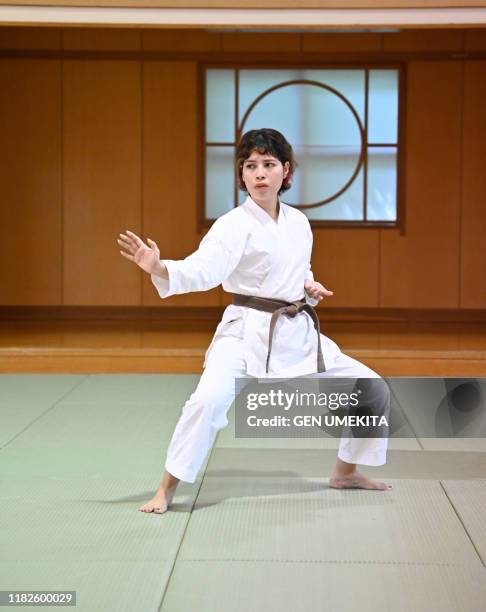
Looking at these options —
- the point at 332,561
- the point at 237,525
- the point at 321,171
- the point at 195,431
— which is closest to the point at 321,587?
the point at 332,561

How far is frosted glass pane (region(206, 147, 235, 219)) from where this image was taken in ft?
22.6

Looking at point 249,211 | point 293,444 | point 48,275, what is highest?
point 249,211

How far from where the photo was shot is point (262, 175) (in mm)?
2916

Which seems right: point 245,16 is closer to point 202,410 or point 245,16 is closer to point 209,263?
point 209,263

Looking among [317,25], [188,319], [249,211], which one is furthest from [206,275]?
[188,319]

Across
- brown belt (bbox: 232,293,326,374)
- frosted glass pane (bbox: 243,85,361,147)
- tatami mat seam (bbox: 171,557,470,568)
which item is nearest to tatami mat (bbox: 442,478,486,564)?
tatami mat seam (bbox: 171,557,470,568)

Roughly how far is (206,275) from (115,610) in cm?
108

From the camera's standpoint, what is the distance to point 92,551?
2355 millimetres

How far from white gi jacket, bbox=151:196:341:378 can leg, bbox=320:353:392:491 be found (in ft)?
0.19

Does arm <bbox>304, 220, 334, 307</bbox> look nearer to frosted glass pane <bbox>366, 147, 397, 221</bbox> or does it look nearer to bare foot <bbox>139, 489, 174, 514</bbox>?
bare foot <bbox>139, 489, 174, 514</bbox>

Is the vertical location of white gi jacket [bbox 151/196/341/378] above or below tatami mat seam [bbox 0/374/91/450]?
above

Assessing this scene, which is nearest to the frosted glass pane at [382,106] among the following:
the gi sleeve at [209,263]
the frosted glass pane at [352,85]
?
the frosted glass pane at [352,85]

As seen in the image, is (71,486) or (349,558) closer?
(349,558)

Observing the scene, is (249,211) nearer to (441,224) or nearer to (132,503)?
(132,503)
